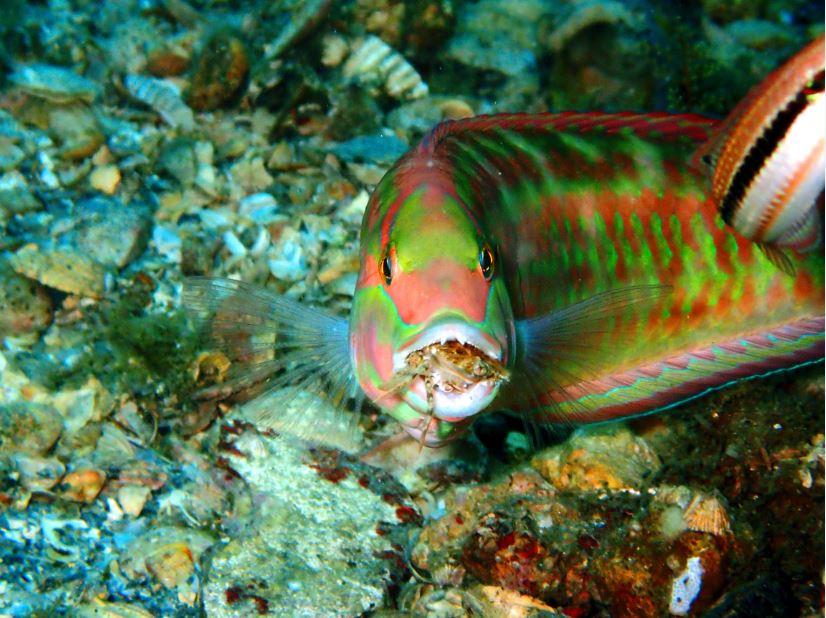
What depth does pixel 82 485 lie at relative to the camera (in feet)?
12.0

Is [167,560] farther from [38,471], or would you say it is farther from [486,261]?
[486,261]

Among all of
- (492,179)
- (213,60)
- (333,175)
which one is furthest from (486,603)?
(213,60)

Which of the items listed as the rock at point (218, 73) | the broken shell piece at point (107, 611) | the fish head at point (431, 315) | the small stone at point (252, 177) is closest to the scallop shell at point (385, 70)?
the rock at point (218, 73)

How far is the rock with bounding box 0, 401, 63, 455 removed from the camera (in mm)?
3789

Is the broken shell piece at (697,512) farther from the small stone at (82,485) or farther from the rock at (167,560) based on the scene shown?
the small stone at (82,485)

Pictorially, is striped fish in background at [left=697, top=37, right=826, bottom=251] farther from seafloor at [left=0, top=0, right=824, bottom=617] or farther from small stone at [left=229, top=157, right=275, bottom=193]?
small stone at [left=229, top=157, right=275, bottom=193]

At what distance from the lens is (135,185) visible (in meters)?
5.45

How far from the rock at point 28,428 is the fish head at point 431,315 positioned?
6.81ft

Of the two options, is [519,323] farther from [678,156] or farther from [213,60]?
[213,60]

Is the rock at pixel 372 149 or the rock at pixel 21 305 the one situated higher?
the rock at pixel 372 149

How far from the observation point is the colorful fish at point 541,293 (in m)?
2.52

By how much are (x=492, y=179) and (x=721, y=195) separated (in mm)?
A: 1072

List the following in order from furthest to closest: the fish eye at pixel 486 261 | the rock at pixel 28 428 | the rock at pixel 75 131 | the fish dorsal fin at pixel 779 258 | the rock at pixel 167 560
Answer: the rock at pixel 75 131 → the rock at pixel 28 428 → the fish dorsal fin at pixel 779 258 → the rock at pixel 167 560 → the fish eye at pixel 486 261

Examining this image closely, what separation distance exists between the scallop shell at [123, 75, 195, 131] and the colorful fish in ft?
10.3
